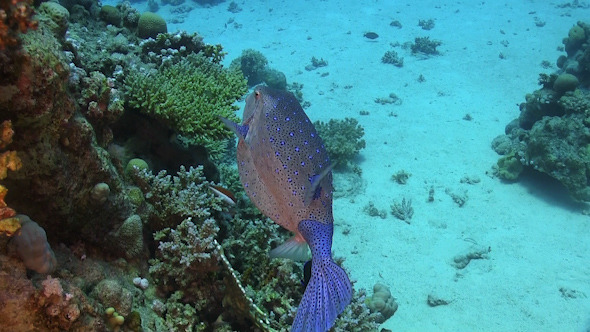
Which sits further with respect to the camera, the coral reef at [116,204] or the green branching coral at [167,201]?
the green branching coral at [167,201]

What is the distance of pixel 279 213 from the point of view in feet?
8.19

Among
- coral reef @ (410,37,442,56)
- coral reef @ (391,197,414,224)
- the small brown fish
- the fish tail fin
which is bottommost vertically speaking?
coral reef @ (391,197,414,224)

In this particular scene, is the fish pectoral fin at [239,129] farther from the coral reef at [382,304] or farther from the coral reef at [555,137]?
the coral reef at [555,137]

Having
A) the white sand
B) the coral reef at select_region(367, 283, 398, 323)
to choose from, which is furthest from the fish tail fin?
the white sand

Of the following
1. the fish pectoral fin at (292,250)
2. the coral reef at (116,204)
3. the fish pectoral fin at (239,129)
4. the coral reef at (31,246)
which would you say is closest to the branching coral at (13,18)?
the coral reef at (116,204)

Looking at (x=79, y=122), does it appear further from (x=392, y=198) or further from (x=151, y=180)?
(x=392, y=198)

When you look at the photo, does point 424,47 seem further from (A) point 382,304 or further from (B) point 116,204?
(B) point 116,204

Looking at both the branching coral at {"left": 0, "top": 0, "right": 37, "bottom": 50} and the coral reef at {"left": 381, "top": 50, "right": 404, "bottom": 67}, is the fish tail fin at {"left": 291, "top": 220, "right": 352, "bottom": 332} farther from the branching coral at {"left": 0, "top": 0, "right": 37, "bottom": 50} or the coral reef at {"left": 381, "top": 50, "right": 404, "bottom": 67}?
the coral reef at {"left": 381, "top": 50, "right": 404, "bottom": 67}

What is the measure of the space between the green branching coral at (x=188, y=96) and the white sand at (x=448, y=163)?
4.11m

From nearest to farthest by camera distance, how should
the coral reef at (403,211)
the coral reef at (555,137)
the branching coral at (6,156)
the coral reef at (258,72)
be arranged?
the branching coral at (6,156), the coral reef at (403,211), the coral reef at (555,137), the coral reef at (258,72)

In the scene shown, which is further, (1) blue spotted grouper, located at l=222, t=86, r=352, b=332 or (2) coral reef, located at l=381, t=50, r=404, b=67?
(2) coral reef, located at l=381, t=50, r=404, b=67

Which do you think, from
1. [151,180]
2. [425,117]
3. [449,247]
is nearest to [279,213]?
[151,180]

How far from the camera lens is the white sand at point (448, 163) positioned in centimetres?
737

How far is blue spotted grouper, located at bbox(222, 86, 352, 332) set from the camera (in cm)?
239
